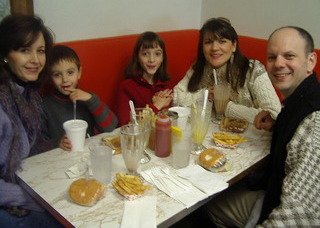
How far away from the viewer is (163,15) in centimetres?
258

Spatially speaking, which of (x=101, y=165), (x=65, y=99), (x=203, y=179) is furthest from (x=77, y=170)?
(x=65, y=99)

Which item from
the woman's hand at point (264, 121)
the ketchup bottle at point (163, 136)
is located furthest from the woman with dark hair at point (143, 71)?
the ketchup bottle at point (163, 136)

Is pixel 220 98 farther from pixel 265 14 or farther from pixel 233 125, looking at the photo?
pixel 265 14

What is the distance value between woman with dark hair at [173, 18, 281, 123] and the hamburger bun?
37.3 inches

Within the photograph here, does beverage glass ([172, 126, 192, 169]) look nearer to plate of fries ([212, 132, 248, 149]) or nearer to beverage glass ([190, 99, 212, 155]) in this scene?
beverage glass ([190, 99, 212, 155])

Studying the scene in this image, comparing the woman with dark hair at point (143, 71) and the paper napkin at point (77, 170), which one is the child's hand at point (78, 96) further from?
the paper napkin at point (77, 170)

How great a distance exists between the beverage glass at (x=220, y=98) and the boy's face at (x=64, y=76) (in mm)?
749

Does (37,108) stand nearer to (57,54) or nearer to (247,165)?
(57,54)

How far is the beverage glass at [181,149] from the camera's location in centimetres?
120

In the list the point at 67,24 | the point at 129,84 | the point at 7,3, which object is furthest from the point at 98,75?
the point at 7,3

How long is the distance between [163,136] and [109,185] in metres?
0.29

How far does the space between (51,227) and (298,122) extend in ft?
3.37

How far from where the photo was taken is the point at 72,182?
43.1 inches

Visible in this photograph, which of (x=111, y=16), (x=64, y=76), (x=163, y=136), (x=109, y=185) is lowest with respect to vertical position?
(x=109, y=185)
